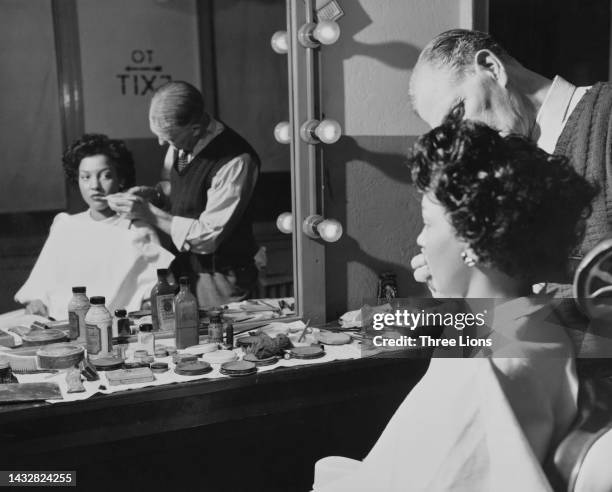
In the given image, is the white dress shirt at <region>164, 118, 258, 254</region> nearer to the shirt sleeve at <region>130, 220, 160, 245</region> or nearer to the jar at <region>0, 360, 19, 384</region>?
the shirt sleeve at <region>130, 220, 160, 245</region>

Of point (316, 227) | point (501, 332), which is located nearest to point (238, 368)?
point (316, 227)

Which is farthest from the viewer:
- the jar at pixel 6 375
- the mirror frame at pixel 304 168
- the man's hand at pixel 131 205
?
the mirror frame at pixel 304 168

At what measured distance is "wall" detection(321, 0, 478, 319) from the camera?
2.73 m

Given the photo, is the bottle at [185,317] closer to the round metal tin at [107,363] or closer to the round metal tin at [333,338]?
the round metal tin at [107,363]

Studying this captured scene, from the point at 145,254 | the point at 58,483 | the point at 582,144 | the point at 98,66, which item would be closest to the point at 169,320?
the point at 145,254

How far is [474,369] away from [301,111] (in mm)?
1539

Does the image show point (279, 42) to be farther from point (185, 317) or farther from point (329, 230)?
point (185, 317)

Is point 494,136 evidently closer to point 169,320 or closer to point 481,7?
point 169,320

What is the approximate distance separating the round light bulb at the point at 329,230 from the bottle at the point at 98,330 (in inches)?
33.0

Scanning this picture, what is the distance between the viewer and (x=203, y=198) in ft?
8.27

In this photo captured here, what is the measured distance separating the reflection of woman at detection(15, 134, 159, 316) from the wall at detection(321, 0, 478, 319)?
800 millimetres

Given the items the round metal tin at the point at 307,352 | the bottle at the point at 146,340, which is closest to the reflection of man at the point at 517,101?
the round metal tin at the point at 307,352

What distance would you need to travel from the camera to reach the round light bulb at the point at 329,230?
263cm

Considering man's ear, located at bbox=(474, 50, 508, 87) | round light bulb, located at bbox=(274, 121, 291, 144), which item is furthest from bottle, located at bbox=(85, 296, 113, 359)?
man's ear, located at bbox=(474, 50, 508, 87)
